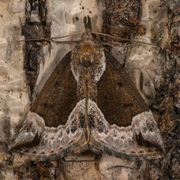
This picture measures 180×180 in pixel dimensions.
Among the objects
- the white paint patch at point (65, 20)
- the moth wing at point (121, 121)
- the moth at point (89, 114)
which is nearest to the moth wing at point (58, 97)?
the moth at point (89, 114)

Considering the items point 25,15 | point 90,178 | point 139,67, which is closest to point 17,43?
point 25,15

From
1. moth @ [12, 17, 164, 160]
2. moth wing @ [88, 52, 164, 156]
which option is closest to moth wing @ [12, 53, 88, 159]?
moth @ [12, 17, 164, 160]

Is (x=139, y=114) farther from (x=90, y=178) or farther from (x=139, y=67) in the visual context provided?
(x=90, y=178)

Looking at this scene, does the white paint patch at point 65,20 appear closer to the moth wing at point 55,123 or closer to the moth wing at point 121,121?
the moth wing at point 55,123

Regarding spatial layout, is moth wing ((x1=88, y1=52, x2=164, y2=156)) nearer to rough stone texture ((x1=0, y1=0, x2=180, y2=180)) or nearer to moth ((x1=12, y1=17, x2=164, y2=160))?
moth ((x1=12, y1=17, x2=164, y2=160))

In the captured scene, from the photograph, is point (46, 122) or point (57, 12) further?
point (57, 12)
